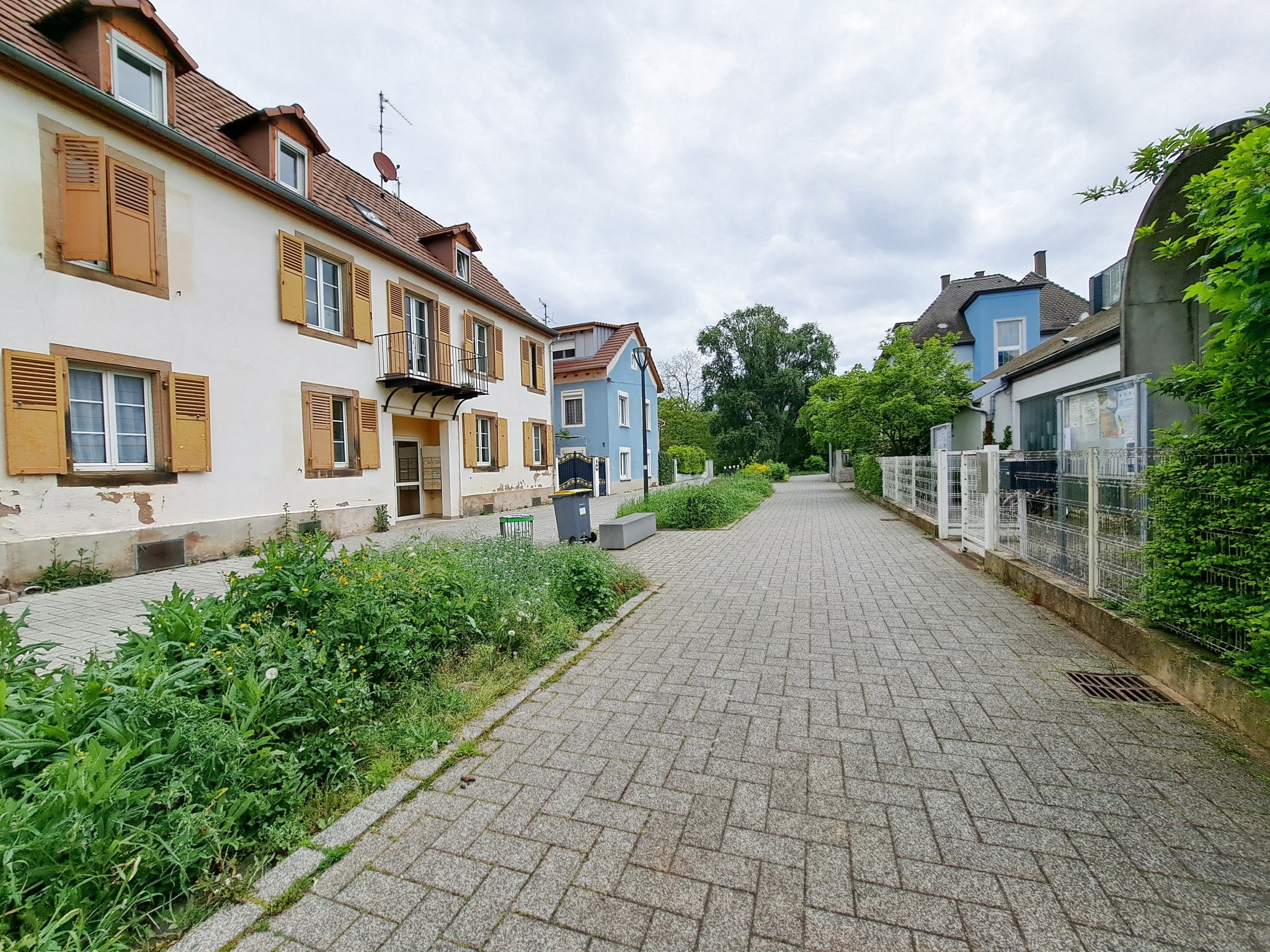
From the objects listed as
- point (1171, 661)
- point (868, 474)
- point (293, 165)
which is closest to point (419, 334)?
point (293, 165)

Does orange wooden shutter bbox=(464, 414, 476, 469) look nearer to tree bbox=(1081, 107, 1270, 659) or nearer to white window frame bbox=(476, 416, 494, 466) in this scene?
white window frame bbox=(476, 416, 494, 466)

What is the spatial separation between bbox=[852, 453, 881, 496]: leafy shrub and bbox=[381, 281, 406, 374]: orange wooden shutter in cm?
1554

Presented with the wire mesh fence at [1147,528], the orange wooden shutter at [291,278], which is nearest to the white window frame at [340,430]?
the orange wooden shutter at [291,278]

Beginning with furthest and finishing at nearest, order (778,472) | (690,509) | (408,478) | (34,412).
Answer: (778,472) < (408,478) < (690,509) < (34,412)

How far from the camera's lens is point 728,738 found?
3.22 meters

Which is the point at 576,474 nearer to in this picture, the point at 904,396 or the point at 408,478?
the point at 408,478

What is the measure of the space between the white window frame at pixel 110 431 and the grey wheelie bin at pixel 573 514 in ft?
20.7

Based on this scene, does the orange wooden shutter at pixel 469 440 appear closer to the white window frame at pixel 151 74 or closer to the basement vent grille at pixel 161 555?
the basement vent grille at pixel 161 555

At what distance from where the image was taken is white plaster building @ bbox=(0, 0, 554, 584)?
7.34 metres

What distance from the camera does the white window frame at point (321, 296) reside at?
11.8 meters

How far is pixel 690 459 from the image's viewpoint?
42719 millimetres

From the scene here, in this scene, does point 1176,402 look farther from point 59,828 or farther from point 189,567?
point 189,567

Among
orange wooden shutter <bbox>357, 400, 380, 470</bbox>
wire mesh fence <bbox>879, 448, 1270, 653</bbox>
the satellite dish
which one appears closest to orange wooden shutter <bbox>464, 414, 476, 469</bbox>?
orange wooden shutter <bbox>357, 400, 380, 470</bbox>

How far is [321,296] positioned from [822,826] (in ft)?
43.9
